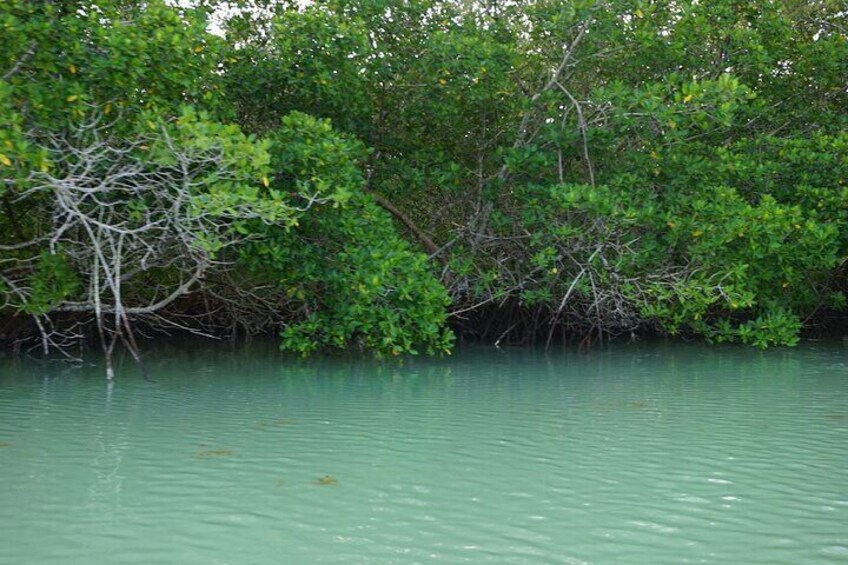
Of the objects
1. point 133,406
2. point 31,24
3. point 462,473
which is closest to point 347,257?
point 133,406

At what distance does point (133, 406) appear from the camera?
659 cm

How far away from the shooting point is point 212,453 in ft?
16.4

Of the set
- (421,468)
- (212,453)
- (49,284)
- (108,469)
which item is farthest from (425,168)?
(108,469)

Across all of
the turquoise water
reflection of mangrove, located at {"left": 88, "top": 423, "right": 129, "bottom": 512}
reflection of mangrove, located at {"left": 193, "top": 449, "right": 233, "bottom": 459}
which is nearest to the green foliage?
the turquoise water

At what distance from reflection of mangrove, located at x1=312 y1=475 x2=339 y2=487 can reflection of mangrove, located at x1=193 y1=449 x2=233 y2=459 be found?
676mm

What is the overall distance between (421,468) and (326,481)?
0.52m

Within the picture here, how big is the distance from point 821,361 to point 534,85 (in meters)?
3.89

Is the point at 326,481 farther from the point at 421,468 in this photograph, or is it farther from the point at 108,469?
the point at 108,469

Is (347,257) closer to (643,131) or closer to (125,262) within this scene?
(125,262)

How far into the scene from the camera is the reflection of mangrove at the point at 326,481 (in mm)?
4356

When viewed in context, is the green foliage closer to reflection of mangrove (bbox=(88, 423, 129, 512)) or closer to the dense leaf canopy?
the dense leaf canopy

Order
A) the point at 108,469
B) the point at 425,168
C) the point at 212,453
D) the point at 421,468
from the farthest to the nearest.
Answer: the point at 425,168
the point at 212,453
the point at 421,468
the point at 108,469

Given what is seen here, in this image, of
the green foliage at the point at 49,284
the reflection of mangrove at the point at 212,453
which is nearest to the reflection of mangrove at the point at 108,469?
the reflection of mangrove at the point at 212,453

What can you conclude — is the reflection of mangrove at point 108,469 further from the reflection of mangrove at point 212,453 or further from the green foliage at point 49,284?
the green foliage at point 49,284
